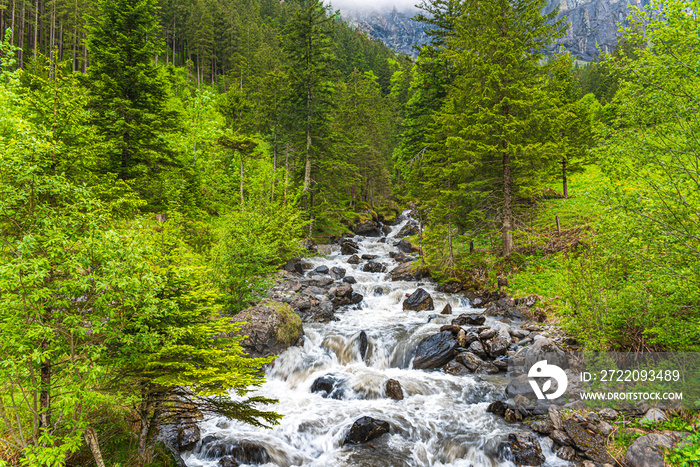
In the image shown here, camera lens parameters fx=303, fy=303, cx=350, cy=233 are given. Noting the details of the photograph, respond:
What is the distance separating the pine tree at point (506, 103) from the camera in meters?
16.3

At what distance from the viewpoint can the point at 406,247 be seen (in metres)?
29.0

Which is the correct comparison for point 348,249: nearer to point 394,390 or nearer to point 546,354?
point 394,390

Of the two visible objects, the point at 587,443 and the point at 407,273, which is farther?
the point at 407,273

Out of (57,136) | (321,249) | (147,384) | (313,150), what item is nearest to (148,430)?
(147,384)

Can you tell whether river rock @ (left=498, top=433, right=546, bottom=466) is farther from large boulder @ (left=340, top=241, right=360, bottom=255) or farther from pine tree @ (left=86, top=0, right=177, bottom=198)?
large boulder @ (left=340, top=241, right=360, bottom=255)

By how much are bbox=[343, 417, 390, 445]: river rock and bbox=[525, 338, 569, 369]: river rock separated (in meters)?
5.37

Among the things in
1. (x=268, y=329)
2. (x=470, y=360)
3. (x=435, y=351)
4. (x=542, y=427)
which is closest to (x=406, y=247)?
(x=435, y=351)

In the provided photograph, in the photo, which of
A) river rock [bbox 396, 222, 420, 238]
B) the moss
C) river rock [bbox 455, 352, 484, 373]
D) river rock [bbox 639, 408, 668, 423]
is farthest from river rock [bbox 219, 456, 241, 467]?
river rock [bbox 396, 222, 420, 238]

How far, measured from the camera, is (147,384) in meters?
5.07

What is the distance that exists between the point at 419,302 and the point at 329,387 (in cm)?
821

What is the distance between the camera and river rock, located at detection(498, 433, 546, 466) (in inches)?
266

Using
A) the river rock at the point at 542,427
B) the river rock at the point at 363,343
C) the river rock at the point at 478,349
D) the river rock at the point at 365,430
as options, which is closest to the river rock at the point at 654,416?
the river rock at the point at 542,427

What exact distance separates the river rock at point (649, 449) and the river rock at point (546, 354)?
349cm

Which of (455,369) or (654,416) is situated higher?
(654,416)
